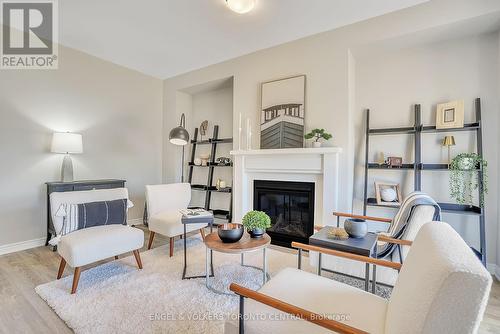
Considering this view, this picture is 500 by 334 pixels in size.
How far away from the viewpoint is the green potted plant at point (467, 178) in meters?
2.35

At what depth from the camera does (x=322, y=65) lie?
3.02 m

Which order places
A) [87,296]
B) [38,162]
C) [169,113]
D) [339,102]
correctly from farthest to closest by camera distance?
[169,113] → [38,162] → [339,102] → [87,296]

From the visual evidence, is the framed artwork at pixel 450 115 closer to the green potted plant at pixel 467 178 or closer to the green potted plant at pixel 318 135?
the green potted plant at pixel 467 178

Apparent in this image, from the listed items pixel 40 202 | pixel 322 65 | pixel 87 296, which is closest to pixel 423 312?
pixel 87 296

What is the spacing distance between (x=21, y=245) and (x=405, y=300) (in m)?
4.13

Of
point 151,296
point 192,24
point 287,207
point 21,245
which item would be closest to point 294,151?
point 287,207

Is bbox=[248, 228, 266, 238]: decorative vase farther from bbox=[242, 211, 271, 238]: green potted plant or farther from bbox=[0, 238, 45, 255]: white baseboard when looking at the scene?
bbox=[0, 238, 45, 255]: white baseboard

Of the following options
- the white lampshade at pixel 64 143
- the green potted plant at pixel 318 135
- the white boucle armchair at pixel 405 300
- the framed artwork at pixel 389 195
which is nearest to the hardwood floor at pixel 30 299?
the framed artwork at pixel 389 195

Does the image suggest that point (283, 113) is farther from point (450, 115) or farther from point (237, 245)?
point (237, 245)

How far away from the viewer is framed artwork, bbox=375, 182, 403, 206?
2.80 metres

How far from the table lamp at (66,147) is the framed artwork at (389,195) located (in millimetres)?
3896

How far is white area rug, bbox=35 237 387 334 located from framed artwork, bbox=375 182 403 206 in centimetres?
105

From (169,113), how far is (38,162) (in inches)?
85.5

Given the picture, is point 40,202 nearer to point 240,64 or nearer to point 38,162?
point 38,162
